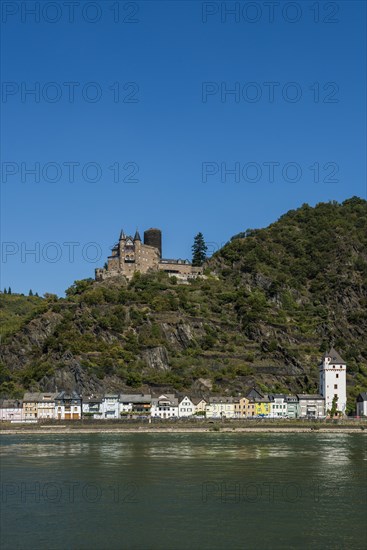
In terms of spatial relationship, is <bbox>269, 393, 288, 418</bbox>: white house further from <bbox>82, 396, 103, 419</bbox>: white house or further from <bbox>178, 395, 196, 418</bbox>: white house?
<bbox>82, 396, 103, 419</bbox>: white house

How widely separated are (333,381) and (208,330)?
20278 mm

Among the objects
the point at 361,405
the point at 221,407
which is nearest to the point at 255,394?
the point at 221,407

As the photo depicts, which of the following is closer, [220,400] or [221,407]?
[221,407]

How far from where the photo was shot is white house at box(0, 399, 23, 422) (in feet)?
335

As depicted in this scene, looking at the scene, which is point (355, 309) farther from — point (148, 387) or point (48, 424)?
point (48, 424)

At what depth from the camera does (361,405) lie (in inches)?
4163

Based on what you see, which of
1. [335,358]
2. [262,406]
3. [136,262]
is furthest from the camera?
[136,262]

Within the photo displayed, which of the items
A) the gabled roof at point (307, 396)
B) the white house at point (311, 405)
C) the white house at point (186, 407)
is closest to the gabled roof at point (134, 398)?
the white house at point (186, 407)

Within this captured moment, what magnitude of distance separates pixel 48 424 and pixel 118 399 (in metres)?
10.4

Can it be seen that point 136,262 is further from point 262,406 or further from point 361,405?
point 361,405

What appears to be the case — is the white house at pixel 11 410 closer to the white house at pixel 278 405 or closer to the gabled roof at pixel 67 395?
the gabled roof at pixel 67 395

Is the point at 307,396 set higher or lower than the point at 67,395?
lower

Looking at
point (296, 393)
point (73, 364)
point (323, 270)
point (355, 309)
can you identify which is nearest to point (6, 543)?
point (73, 364)

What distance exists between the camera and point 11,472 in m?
45.2
